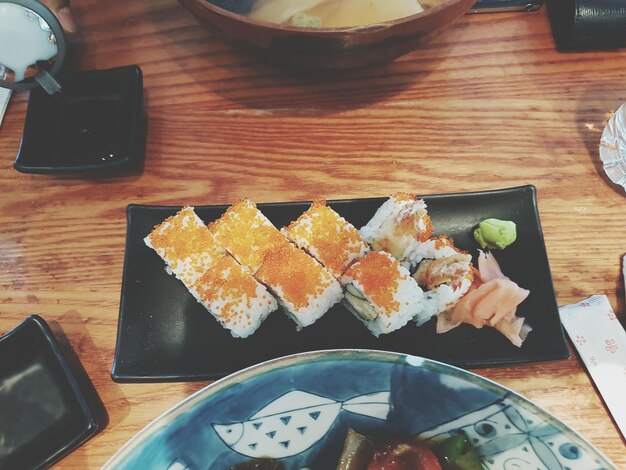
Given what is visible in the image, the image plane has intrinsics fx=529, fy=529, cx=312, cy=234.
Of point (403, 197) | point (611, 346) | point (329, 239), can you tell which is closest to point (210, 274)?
point (329, 239)

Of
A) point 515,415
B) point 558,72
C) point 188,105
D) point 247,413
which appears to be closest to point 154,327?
point 247,413

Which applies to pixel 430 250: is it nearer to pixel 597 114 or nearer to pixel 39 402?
pixel 597 114

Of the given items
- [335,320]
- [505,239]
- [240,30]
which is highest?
[240,30]

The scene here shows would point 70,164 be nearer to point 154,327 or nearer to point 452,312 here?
point 154,327

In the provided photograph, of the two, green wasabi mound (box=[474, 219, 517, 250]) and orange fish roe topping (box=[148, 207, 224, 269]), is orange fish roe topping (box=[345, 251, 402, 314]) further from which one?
orange fish roe topping (box=[148, 207, 224, 269])

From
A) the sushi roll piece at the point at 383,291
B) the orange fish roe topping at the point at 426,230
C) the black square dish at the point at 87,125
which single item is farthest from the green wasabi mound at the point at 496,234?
the black square dish at the point at 87,125

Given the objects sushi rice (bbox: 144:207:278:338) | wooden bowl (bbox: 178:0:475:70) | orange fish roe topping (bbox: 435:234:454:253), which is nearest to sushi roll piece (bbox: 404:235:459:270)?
orange fish roe topping (bbox: 435:234:454:253)
